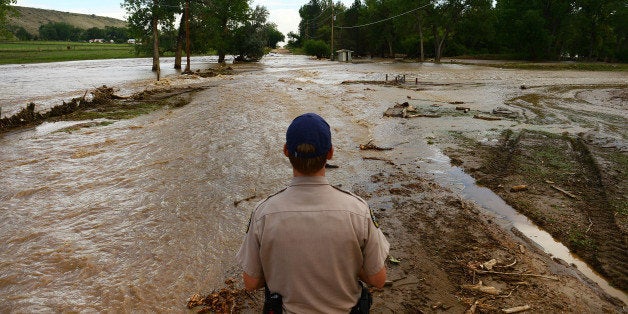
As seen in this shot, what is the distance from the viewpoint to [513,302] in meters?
3.81

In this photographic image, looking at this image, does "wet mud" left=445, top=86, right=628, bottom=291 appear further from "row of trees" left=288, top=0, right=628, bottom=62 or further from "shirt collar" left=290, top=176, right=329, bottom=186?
"row of trees" left=288, top=0, right=628, bottom=62

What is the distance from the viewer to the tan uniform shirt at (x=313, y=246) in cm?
193

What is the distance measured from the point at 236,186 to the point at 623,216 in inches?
249

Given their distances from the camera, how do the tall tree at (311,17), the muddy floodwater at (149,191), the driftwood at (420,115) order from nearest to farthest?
the muddy floodwater at (149,191), the driftwood at (420,115), the tall tree at (311,17)

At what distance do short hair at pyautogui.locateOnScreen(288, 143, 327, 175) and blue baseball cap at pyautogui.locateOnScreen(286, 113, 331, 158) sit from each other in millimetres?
15

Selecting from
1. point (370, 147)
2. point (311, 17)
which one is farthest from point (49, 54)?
point (311, 17)

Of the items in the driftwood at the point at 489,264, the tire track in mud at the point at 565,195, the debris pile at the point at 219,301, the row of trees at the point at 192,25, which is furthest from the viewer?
the row of trees at the point at 192,25

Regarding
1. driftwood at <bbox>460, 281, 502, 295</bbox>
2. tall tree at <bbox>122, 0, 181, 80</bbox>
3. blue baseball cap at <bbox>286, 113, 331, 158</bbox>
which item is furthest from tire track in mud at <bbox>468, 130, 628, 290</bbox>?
tall tree at <bbox>122, 0, 181, 80</bbox>

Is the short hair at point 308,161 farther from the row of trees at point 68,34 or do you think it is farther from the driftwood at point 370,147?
the row of trees at point 68,34

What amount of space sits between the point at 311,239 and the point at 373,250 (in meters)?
0.34

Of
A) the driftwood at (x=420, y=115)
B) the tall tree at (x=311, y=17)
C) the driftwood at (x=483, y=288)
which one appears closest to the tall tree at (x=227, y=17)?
the driftwood at (x=420, y=115)

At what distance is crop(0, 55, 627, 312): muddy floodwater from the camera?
4.49m

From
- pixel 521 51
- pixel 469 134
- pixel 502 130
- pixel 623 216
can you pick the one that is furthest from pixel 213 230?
pixel 521 51

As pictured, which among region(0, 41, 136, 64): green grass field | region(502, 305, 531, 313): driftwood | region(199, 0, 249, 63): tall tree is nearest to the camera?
region(502, 305, 531, 313): driftwood
